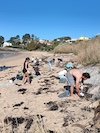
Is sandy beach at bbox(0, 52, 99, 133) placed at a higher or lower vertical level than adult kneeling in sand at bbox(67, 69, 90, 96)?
lower

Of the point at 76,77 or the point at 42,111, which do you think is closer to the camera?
the point at 42,111

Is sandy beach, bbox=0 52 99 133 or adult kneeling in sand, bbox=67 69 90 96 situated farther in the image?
adult kneeling in sand, bbox=67 69 90 96

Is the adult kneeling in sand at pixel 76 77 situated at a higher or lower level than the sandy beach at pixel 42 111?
higher

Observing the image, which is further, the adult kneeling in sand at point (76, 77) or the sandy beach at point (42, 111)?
the adult kneeling in sand at point (76, 77)

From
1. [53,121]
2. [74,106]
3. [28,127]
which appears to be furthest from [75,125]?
[74,106]

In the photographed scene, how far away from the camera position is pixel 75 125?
233 inches

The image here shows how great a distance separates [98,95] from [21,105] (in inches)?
91.3

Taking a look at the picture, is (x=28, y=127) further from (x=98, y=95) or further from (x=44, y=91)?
(x=44, y=91)

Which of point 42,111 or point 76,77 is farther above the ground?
point 76,77

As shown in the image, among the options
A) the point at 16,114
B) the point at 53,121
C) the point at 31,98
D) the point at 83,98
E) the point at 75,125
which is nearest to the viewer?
the point at 75,125

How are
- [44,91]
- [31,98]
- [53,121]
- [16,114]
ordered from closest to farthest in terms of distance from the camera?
[53,121]
[16,114]
[31,98]
[44,91]

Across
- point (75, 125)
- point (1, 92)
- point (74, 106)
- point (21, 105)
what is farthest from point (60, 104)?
point (1, 92)

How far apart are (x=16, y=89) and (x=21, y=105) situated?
246cm

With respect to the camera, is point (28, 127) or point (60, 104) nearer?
point (28, 127)
